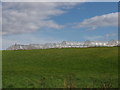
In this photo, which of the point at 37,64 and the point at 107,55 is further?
the point at 107,55

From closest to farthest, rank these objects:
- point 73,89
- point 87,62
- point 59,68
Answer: point 73,89 → point 59,68 → point 87,62

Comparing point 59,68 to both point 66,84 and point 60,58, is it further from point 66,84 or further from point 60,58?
point 66,84

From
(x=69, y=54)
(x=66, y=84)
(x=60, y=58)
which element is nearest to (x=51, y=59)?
(x=60, y=58)

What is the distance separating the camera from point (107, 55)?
59531mm

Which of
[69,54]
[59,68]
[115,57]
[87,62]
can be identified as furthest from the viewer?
[69,54]

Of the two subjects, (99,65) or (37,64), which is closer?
(99,65)

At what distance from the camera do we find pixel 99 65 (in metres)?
50.9

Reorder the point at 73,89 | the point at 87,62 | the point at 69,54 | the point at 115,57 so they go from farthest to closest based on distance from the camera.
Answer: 1. the point at 69,54
2. the point at 115,57
3. the point at 87,62
4. the point at 73,89

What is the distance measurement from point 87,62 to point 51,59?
26.2ft

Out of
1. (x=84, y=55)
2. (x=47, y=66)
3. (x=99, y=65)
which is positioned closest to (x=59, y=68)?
(x=47, y=66)

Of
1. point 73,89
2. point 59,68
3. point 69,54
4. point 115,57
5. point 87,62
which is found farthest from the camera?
point 69,54

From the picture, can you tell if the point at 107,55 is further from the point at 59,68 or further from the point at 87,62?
the point at 59,68

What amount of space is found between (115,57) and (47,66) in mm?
14383

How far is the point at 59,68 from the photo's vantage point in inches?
1972
